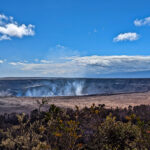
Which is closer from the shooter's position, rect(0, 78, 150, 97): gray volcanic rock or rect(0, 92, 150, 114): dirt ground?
rect(0, 92, 150, 114): dirt ground

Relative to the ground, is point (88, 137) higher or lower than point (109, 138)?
lower

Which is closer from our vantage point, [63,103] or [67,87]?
[63,103]

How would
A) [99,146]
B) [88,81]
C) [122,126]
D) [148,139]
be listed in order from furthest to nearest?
[88,81], [122,126], [99,146], [148,139]

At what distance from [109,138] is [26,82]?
149ft

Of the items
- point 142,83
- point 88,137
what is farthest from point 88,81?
point 88,137

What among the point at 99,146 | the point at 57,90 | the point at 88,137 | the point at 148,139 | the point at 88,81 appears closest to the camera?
the point at 148,139

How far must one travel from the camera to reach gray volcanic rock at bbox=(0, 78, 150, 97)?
43128 mm

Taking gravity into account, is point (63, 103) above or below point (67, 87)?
below

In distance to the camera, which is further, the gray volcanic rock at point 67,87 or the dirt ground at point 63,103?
the gray volcanic rock at point 67,87

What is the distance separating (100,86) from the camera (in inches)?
1928

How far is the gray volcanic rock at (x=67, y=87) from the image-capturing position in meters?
43.1

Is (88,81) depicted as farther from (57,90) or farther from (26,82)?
(26,82)

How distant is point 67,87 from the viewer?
159 ft

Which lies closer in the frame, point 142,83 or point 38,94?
point 38,94
